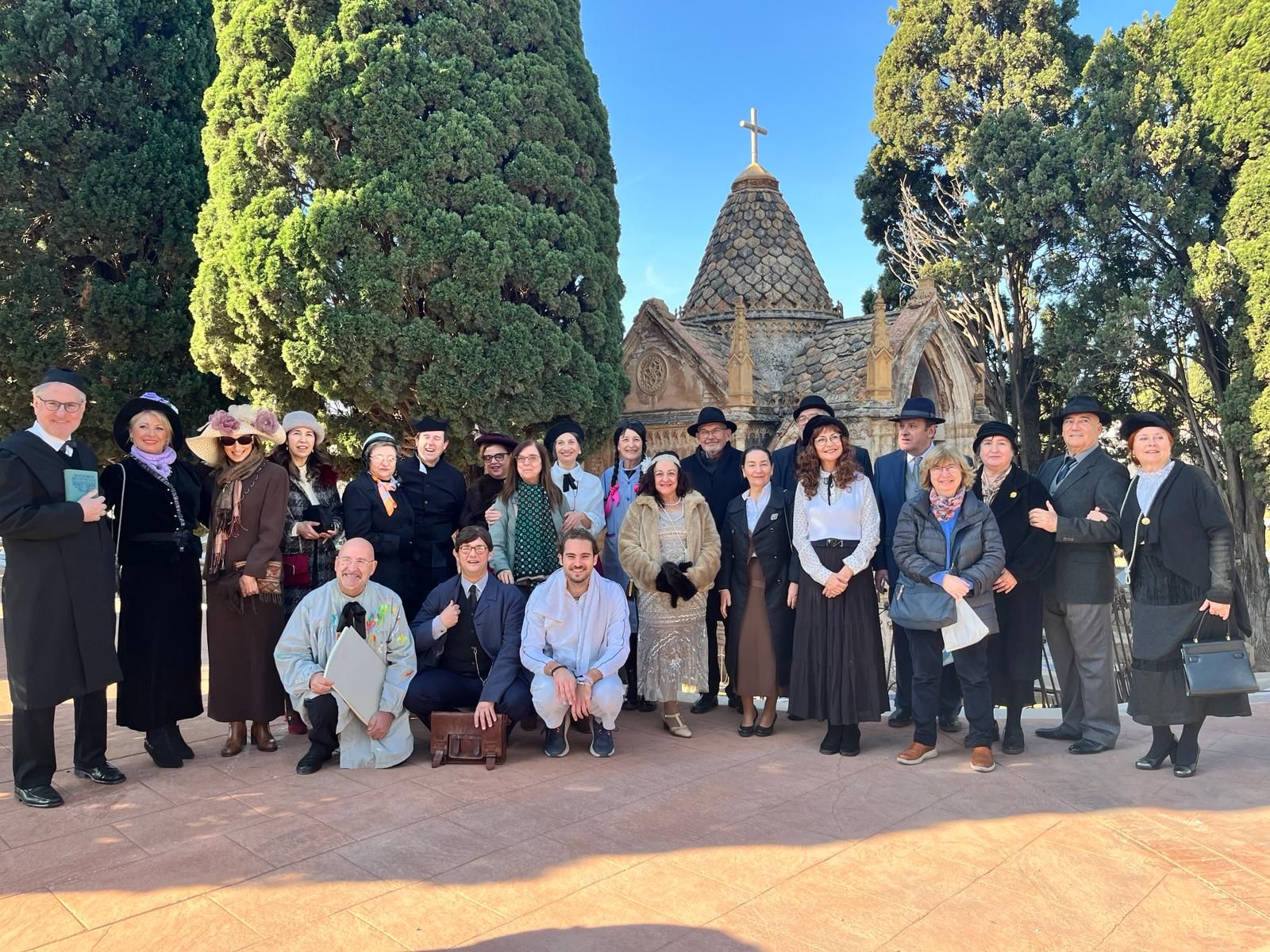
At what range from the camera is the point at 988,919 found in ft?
10.3

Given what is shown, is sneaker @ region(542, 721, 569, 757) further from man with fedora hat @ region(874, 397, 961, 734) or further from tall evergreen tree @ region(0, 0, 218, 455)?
tall evergreen tree @ region(0, 0, 218, 455)

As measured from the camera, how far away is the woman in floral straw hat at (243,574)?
4930mm

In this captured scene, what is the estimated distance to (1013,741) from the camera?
201 inches

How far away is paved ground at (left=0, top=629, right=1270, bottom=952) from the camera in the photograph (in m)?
3.05

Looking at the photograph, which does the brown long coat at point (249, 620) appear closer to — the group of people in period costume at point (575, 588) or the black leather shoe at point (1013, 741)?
the group of people in period costume at point (575, 588)

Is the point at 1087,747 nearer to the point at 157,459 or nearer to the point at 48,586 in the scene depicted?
the point at 157,459

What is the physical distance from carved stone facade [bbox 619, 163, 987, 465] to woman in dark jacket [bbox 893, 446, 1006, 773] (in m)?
6.92

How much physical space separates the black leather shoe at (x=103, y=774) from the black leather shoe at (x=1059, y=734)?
5262mm

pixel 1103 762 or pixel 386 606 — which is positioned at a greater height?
pixel 386 606

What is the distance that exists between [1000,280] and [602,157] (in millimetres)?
7750

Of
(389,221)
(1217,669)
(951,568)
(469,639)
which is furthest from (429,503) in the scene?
(389,221)

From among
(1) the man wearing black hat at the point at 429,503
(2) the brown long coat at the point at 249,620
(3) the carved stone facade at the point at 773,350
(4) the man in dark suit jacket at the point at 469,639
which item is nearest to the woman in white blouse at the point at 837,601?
(4) the man in dark suit jacket at the point at 469,639

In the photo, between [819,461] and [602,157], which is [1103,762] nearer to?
[819,461]

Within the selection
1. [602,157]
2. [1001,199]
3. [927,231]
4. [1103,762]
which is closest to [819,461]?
[1103,762]
